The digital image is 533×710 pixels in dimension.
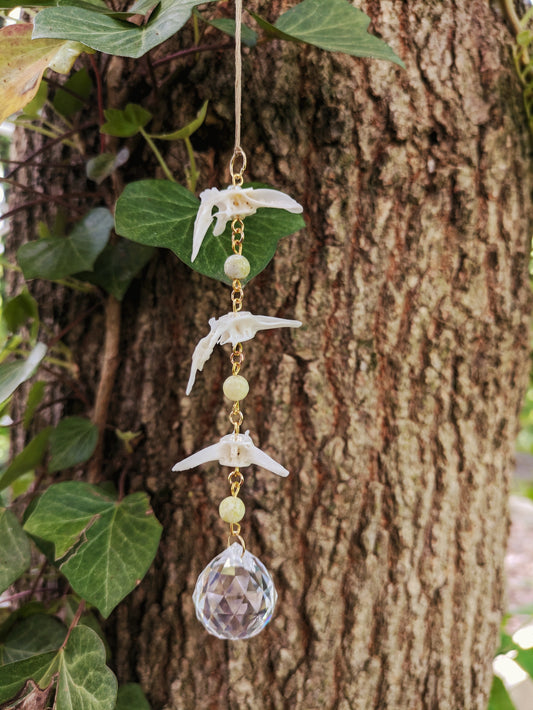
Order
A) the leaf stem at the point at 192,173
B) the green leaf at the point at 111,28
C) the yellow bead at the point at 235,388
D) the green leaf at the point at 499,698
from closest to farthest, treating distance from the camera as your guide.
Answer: the green leaf at the point at 111,28
the yellow bead at the point at 235,388
the leaf stem at the point at 192,173
the green leaf at the point at 499,698

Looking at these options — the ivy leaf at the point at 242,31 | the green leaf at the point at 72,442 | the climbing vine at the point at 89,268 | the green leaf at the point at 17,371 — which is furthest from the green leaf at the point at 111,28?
the green leaf at the point at 72,442

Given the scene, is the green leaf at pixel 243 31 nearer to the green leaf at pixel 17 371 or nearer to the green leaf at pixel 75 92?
the green leaf at pixel 75 92

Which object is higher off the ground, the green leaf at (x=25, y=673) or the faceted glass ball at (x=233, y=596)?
the faceted glass ball at (x=233, y=596)

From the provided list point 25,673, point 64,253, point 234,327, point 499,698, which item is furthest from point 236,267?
point 499,698

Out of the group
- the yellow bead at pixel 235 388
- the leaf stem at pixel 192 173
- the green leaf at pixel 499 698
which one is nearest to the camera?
the yellow bead at pixel 235 388

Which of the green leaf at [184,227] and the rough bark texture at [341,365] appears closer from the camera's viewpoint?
the green leaf at [184,227]

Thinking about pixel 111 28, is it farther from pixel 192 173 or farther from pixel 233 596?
pixel 233 596

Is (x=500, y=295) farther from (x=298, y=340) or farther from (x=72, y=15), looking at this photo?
(x=72, y=15)

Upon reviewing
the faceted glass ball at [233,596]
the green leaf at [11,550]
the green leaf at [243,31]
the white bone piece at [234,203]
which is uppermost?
the green leaf at [243,31]
